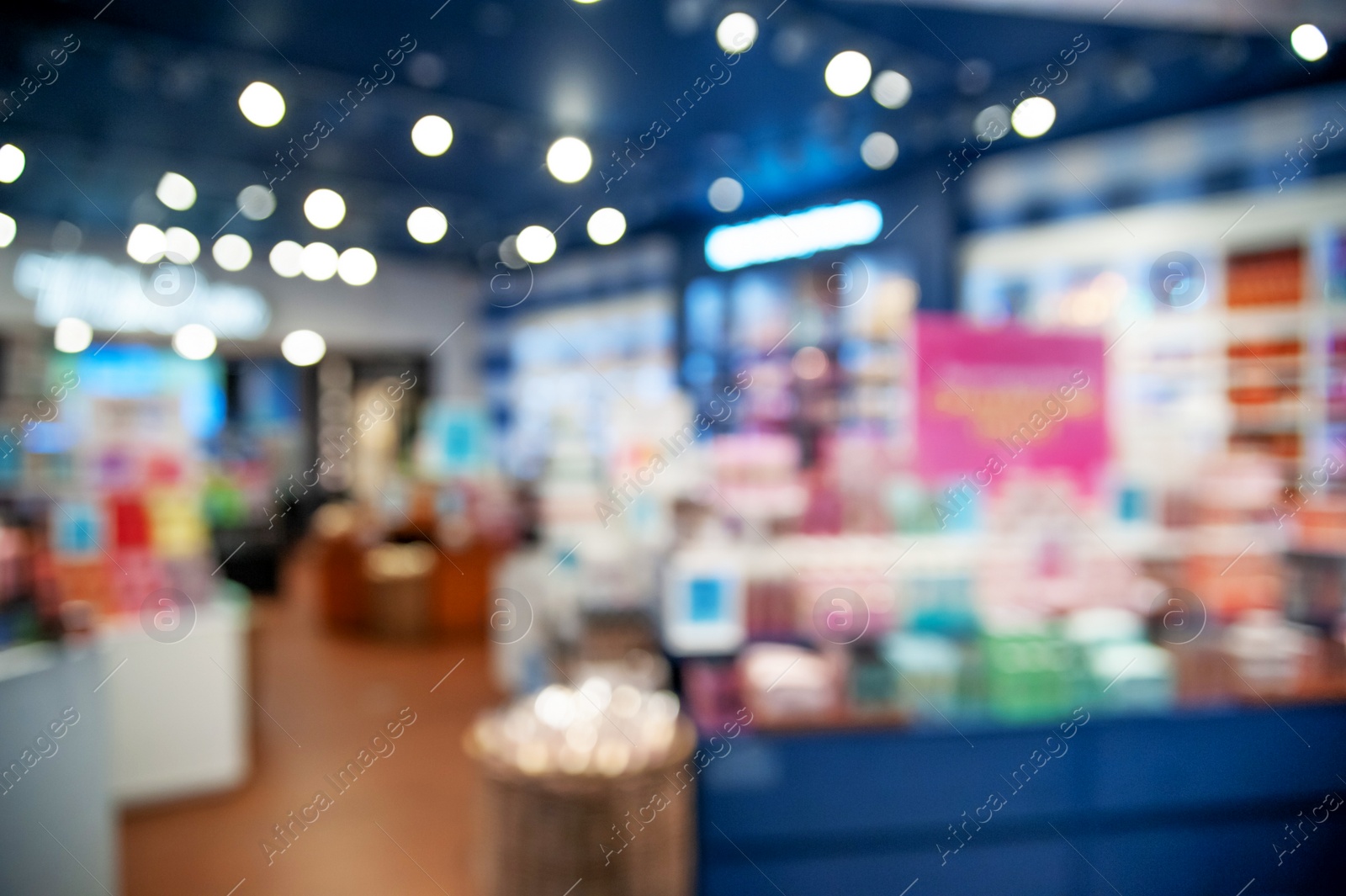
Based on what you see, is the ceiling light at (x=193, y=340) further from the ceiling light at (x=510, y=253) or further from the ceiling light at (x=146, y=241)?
the ceiling light at (x=146, y=241)

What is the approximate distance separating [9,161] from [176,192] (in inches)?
161

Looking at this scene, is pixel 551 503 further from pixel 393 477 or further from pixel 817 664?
pixel 393 477

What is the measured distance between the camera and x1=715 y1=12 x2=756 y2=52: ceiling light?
11.8ft

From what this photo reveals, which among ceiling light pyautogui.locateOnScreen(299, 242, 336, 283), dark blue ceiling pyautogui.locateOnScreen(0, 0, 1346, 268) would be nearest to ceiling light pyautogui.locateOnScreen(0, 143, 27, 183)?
dark blue ceiling pyautogui.locateOnScreen(0, 0, 1346, 268)

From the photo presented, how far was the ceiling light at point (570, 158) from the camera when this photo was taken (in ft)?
10.5

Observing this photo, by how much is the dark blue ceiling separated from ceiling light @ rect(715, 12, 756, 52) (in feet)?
0.15

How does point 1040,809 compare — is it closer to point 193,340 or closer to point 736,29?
point 736,29

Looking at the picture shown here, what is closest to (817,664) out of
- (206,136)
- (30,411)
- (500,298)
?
(206,136)

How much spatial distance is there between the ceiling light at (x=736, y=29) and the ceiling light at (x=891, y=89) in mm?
955

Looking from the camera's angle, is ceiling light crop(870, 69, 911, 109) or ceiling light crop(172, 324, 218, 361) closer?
ceiling light crop(870, 69, 911, 109)

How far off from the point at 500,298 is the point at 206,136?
5.13 metres

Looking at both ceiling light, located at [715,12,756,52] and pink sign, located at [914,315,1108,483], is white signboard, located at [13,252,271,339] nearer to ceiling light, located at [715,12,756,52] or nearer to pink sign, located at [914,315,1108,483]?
ceiling light, located at [715,12,756,52]

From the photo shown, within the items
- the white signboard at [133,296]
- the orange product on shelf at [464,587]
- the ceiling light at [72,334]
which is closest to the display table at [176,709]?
the orange product on shelf at [464,587]

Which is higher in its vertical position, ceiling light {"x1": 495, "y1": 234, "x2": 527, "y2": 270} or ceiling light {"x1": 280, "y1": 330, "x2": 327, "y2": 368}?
ceiling light {"x1": 495, "y1": 234, "x2": 527, "y2": 270}
